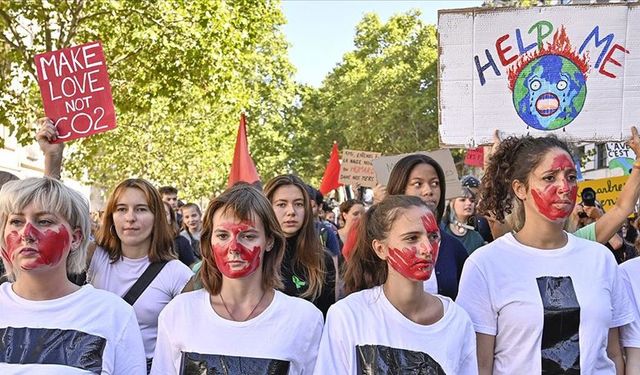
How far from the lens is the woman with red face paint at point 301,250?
4.81m

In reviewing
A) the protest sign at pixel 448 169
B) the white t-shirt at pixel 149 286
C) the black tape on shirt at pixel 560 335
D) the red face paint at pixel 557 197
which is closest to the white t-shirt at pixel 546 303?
the black tape on shirt at pixel 560 335

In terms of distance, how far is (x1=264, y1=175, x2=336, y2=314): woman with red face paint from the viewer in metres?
4.81

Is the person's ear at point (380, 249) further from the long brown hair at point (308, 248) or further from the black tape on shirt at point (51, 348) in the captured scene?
the black tape on shirt at point (51, 348)

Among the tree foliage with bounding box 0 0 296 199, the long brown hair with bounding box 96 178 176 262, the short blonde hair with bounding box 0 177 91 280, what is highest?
the tree foliage with bounding box 0 0 296 199

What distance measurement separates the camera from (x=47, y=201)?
3.62m

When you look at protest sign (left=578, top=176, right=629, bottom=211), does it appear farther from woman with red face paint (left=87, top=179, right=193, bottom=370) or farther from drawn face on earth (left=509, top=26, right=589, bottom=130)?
woman with red face paint (left=87, top=179, right=193, bottom=370)

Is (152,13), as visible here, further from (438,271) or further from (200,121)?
(200,121)

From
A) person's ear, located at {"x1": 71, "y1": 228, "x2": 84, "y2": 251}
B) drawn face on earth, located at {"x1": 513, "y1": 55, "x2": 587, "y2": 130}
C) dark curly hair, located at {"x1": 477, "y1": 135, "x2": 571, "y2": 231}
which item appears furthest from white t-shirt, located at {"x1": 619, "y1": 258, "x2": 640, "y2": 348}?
person's ear, located at {"x1": 71, "y1": 228, "x2": 84, "y2": 251}

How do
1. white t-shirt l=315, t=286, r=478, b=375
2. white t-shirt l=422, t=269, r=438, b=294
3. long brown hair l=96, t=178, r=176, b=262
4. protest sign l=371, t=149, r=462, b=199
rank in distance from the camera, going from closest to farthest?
white t-shirt l=315, t=286, r=478, b=375 < white t-shirt l=422, t=269, r=438, b=294 < long brown hair l=96, t=178, r=176, b=262 < protest sign l=371, t=149, r=462, b=199

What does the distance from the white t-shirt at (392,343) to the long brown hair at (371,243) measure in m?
0.29

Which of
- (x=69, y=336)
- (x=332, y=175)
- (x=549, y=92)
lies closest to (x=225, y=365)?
(x=69, y=336)

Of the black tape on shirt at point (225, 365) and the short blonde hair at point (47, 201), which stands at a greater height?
the short blonde hair at point (47, 201)

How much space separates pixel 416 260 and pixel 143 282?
179 cm

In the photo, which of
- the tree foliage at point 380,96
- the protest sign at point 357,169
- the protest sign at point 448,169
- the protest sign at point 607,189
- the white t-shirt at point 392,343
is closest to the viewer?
the white t-shirt at point 392,343
